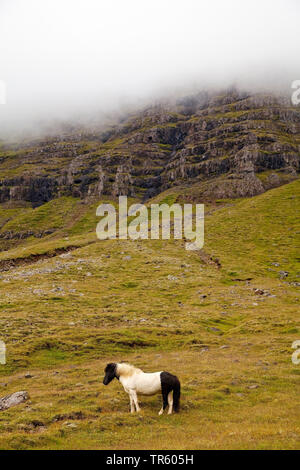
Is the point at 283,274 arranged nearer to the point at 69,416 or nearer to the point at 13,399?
the point at 69,416

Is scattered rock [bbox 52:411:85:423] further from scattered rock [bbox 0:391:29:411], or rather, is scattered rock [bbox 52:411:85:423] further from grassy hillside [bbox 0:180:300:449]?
scattered rock [bbox 0:391:29:411]

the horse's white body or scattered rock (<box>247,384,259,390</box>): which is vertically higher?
the horse's white body

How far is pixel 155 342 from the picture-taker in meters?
31.9

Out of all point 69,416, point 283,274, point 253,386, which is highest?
point 69,416

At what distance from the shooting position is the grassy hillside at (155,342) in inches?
568

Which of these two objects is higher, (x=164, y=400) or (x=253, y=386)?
(x=164, y=400)

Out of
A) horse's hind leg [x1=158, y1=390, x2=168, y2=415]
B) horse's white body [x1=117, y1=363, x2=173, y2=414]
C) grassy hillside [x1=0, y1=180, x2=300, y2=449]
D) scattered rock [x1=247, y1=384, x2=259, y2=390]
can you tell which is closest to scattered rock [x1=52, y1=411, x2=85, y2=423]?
grassy hillside [x1=0, y1=180, x2=300, y2=449]

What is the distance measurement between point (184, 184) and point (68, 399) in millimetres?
186803

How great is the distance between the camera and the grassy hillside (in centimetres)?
1444

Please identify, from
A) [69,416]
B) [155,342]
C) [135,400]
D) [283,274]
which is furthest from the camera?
[283,274]

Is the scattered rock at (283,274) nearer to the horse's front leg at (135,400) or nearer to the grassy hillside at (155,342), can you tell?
the grassy hillside at (155,342)

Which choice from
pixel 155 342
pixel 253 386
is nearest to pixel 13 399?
pixel 253 386

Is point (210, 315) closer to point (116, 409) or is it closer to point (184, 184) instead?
point (116, 409)
